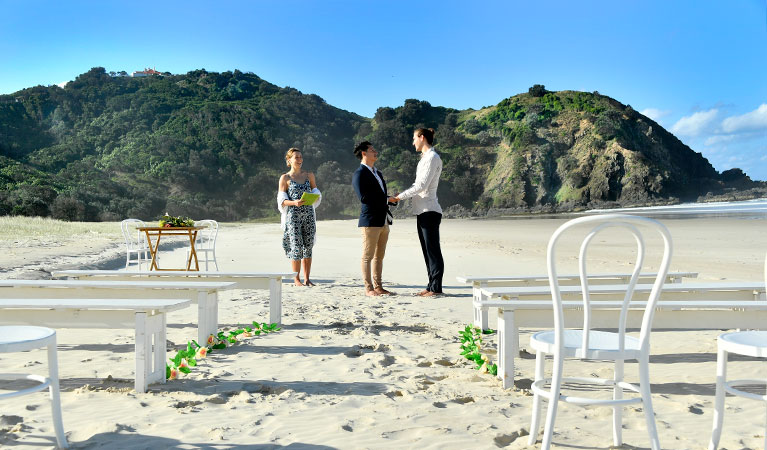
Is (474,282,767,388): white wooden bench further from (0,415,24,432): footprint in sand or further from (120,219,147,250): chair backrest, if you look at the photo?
(120,219,147,250): chair backrest

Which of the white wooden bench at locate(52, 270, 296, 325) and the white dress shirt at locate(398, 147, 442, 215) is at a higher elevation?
the white dress shirt at locate(398, 147, 442, 215)

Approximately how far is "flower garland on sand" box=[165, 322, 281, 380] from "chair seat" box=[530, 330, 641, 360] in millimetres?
2357

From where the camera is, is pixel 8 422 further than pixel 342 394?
No

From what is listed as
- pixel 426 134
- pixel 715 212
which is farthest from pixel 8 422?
pixel 715 212

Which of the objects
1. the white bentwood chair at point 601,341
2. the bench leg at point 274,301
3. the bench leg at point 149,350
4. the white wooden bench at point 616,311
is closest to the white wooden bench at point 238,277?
the bench leg at point 274,301

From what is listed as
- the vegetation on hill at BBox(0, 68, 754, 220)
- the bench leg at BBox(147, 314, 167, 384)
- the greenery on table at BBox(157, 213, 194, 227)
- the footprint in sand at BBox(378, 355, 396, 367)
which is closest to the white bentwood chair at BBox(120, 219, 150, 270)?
the greenery on table at BBox(157, 213, 194, 227)

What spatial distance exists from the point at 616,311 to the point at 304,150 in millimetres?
72826

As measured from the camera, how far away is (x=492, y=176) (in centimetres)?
6981

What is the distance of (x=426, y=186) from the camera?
737 centimetres

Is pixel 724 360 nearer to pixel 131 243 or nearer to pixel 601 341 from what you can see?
pixel 601 341

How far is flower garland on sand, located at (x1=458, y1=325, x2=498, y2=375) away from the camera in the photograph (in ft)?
13.1

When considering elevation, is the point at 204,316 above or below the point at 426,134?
below

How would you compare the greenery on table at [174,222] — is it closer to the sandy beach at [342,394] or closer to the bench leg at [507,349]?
the sandy beach at [342,394]

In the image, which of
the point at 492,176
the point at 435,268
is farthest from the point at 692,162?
the point at 435,268
